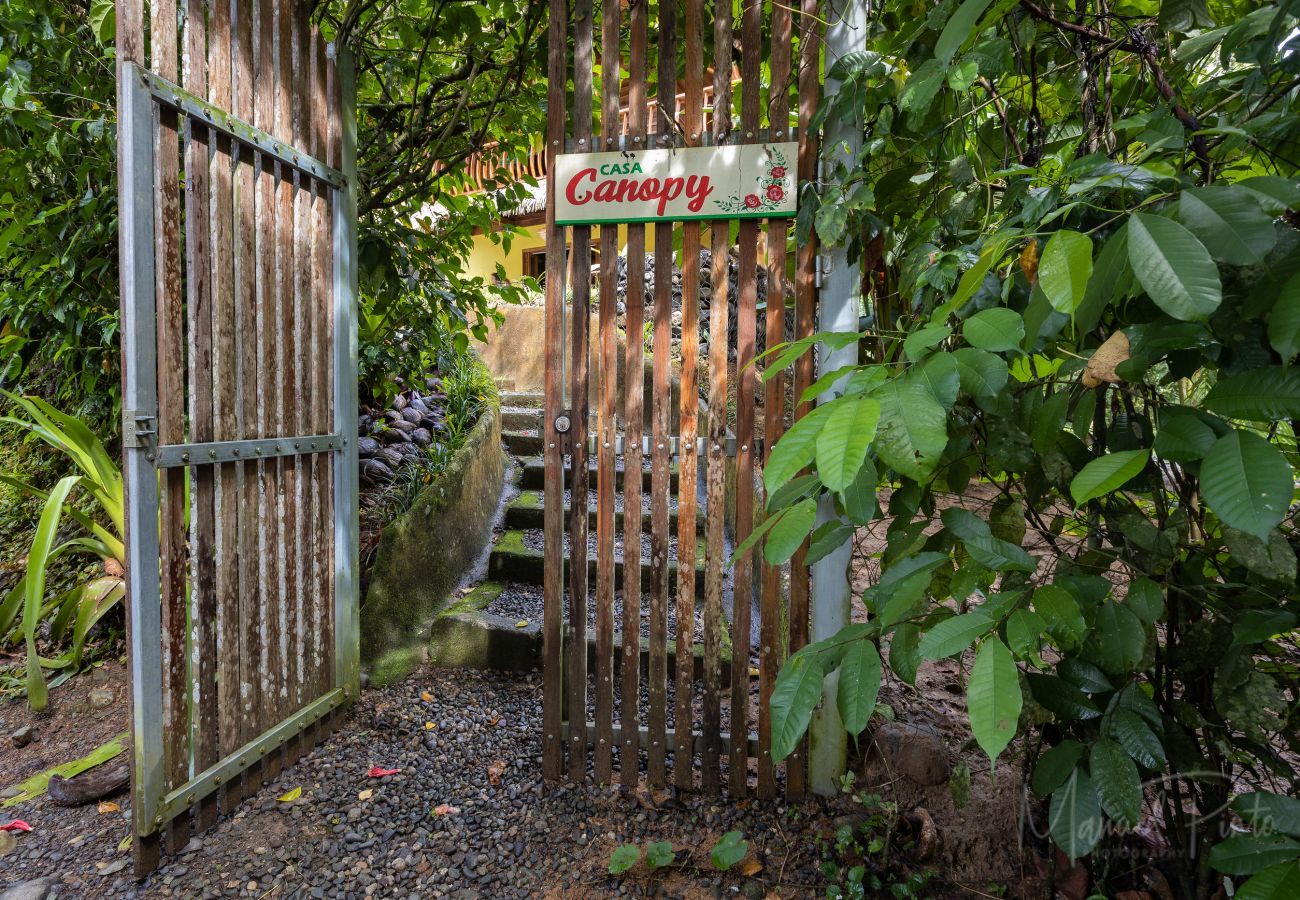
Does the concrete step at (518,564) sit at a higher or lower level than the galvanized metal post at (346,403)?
lower

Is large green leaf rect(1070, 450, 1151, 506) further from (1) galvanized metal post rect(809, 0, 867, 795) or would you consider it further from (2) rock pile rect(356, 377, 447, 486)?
(2) rock pile rect(356, 377, 447, 486)

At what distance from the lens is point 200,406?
1.75 meters

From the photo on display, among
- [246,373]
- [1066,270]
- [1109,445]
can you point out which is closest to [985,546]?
[1109,445]

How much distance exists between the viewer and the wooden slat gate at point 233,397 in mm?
1585

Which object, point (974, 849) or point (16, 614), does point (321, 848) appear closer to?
point (974, 849)

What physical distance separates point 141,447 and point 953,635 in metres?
1.84

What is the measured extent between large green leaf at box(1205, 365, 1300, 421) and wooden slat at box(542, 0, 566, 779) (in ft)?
5.02

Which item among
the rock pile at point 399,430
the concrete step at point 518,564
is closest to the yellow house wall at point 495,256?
the rock pile at point 399,430

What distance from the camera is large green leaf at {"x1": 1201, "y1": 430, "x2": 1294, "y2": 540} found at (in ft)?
2.11

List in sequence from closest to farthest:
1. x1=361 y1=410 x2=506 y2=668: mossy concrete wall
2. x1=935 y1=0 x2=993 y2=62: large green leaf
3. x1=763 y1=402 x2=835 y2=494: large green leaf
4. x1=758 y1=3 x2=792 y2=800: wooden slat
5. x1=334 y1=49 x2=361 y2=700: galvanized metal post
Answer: x1=763 y1=402 x2=835 y2=494: large green leaf < x1=935 y1=0 x2=993 y2=62: large green leaf < x1=758 y1=3 x2=792 y2=800: wooden slat < x1=334 y1=49 x2=361 y2=700: galvanized metal post < x1=361 y1=410 x2=506 y2=668: mossy concrete wall

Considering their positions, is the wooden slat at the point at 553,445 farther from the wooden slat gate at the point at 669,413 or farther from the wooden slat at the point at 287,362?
the wooden slat at the point at 287,362

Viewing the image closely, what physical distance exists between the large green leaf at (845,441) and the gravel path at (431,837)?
1406mm

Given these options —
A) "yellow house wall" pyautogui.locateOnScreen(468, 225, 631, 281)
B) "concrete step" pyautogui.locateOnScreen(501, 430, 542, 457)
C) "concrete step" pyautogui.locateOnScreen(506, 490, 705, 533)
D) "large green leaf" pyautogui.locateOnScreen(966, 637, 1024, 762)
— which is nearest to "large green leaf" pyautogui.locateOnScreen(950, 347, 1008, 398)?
"large green leaf" pyautogui.locateOnScreen(966, 637, 1024, 762)

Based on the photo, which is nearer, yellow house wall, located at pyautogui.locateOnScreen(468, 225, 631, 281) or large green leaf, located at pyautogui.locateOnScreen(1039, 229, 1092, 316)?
large green leaf, located at pyautogui.locateOnScreen(1039, 229, 1092, 316)
